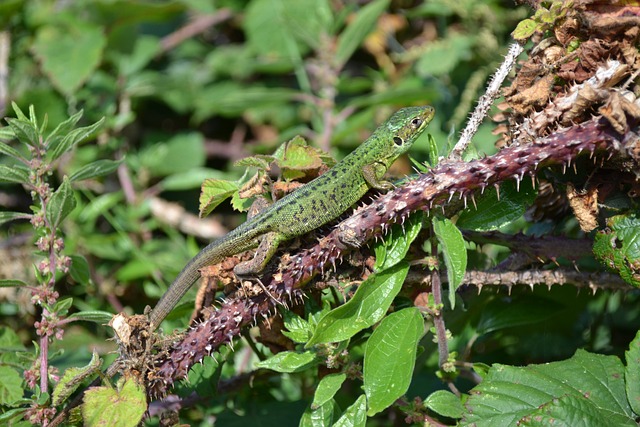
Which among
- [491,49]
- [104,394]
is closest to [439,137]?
[491,49]

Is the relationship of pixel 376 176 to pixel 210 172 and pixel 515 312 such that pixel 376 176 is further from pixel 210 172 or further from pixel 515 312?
pixel 210 172

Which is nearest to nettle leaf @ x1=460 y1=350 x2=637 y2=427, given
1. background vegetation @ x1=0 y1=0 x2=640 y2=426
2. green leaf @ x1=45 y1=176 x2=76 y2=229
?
background vegetation @ x1=0 y1=0 x2=640 y2=426

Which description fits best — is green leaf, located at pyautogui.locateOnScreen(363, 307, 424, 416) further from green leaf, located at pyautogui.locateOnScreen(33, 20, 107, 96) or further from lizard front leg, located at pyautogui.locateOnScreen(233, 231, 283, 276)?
green leaf, located at pyautogui.locateOnScreen(33, 20, 107, 96)

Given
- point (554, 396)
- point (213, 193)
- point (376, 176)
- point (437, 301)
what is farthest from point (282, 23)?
point (554, 396)

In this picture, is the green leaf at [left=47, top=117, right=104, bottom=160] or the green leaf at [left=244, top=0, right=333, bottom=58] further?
the green leaf at [left=244, top=0, right=333, bottom=58]

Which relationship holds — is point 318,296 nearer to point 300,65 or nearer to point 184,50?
point 300,65

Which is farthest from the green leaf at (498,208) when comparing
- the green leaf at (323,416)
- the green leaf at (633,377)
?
the green leaf at (323,416)
